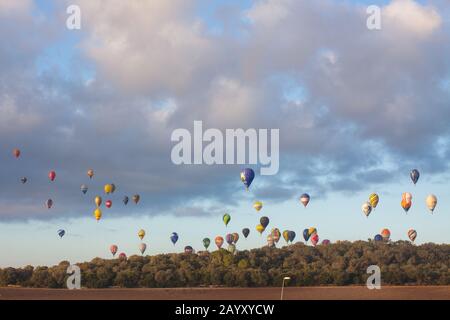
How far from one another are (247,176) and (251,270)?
46.4 meters

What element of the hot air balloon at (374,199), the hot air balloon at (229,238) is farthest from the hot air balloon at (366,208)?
the hot air balloon at (229,238)

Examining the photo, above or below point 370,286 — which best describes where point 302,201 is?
above

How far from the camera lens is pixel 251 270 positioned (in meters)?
162

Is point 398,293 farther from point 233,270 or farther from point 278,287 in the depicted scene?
point 233,270

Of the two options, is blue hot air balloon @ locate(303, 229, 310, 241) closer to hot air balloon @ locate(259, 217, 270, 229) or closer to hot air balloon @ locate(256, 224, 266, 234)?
hot air balloon @ locate(259, 217, 270, 229)

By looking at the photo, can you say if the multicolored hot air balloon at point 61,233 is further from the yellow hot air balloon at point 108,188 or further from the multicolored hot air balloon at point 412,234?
the multicolored hot air balloon at point 412,234

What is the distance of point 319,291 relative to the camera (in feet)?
495

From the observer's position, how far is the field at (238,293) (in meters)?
139

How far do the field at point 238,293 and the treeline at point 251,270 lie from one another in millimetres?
7238

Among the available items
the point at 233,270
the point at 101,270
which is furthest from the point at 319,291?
the point at 101,270

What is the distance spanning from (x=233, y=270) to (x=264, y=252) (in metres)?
27.0

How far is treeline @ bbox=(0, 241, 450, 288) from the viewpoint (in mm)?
163250
